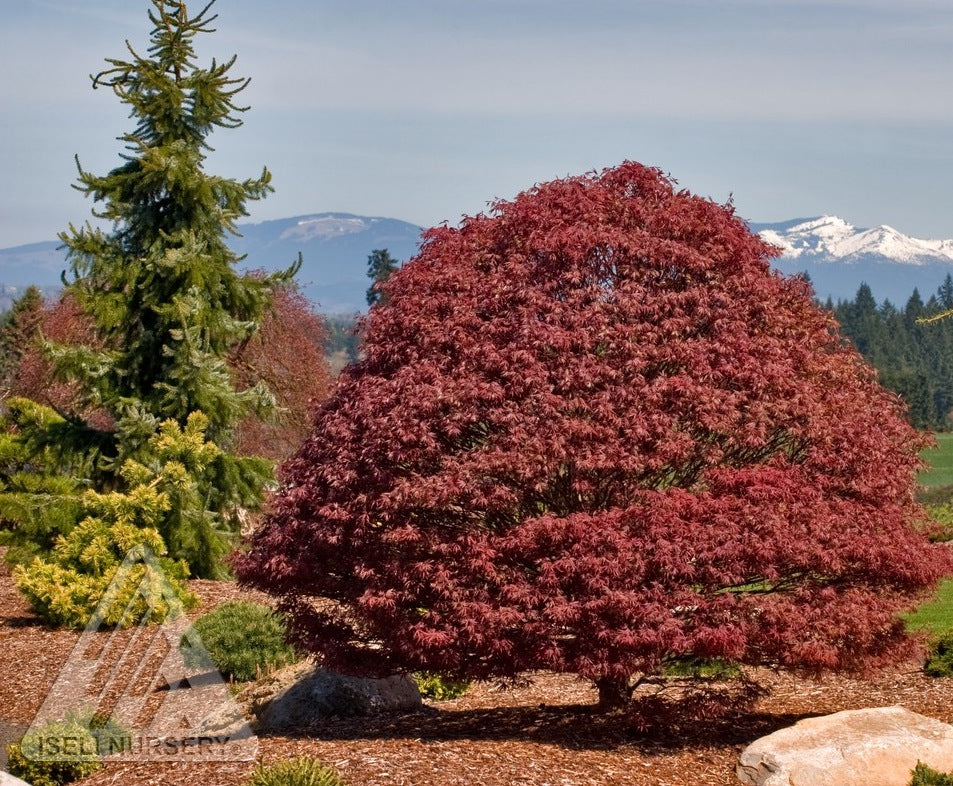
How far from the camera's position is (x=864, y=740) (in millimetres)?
9328

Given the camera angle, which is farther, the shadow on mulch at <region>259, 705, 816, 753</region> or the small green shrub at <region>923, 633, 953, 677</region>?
the small green shrub at <region>923, 633, 953, 677</region>

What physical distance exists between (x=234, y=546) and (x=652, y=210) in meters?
13.2

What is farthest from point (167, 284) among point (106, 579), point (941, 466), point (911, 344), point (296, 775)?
point (911, 344)

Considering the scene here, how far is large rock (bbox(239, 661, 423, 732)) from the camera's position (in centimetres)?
1231

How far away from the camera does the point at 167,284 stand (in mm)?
19969

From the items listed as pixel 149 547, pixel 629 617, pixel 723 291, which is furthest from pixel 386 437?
pixel 149 547

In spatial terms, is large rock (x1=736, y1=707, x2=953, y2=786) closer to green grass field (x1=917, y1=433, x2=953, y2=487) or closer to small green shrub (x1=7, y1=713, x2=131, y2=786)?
small green shrub (x1=7, y1=713, x2=131, y2=786)

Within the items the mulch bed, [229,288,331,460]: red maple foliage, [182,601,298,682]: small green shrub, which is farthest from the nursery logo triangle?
[229,288,331,460]: red maple foliage

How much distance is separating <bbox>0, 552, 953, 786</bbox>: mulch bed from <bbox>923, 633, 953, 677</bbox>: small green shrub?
0.24 m

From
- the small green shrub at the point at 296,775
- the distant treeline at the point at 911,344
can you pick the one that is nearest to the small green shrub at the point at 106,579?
the small green shrub at the point at 296,775

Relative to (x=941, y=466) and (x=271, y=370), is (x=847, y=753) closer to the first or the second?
(x=271, y=370)

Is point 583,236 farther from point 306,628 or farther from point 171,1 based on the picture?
point 171,1

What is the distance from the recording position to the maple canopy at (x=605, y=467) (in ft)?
29.7

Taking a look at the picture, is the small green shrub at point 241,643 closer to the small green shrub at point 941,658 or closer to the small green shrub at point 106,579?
the small green shrub at point 106,579
